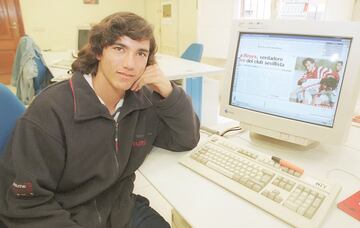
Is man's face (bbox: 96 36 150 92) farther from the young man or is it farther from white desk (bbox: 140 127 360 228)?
white desk (bbox: 140 127 360 228)

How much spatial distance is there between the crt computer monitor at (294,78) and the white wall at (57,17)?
4452 mm

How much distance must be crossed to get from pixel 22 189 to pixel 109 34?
542 millimetres

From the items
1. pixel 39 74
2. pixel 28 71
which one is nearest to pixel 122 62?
pixel 28 71

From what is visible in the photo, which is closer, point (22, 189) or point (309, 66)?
point (22, 189)

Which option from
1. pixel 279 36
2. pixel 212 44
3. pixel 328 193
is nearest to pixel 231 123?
pixel 279 36

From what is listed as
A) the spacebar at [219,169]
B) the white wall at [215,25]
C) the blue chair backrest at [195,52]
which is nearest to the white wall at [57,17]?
the white wall at [215,25]

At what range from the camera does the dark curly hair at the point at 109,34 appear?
95cm

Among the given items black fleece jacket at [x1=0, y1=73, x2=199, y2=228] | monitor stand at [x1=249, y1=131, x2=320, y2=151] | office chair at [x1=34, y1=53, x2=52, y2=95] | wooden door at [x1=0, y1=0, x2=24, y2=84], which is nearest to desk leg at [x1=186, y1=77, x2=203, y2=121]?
office chair at [x1=34, y1=53, x2=52, y2=95]

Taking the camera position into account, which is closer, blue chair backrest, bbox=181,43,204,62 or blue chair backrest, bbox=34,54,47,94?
A: blue chair backrest, bbox=34,54,47,94

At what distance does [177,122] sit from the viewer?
1048mm

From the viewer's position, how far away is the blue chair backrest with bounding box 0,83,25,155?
906mm

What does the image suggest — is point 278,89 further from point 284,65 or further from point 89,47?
point 89,47

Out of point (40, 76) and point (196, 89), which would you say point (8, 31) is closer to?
point (40, 76)

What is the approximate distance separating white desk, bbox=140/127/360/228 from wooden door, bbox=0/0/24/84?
16.1 feet
